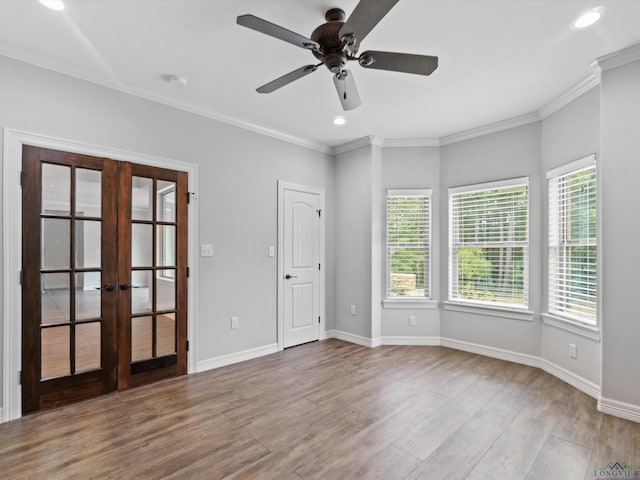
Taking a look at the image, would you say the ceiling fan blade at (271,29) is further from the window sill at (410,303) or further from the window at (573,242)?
the window sill at (410,303)

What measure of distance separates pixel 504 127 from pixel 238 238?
340cm

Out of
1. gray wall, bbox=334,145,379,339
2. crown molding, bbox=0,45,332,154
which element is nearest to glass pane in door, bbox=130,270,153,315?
crown molding, bbox=0,45,332,154

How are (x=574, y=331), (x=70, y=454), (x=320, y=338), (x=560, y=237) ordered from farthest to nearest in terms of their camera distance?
(x=320, y=338) < (x=560, y=237) < (x=574, y=331) < (x=70, y=454)

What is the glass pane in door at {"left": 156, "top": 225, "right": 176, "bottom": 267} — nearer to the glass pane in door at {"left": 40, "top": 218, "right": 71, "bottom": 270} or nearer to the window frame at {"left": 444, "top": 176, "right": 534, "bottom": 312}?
the glass pane in door at {"left": 40, "top": 218, "right": 71, "bottom": 270}

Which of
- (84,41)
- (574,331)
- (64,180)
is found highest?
(84,41)

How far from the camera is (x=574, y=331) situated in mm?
3195

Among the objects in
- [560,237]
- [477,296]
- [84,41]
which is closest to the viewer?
[84,41]

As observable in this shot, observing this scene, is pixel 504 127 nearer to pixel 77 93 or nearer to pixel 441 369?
A: pixel 441 369

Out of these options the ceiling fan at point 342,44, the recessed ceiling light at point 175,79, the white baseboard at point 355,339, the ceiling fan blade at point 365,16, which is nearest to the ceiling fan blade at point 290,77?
the ceiling fan at point 342,44

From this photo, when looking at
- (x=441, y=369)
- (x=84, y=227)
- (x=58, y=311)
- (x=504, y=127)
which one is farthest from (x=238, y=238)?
(x=504, y=127)

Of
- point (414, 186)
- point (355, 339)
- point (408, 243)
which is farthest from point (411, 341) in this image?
point (414, 186)

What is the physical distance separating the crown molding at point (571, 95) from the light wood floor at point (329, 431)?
2.74 m

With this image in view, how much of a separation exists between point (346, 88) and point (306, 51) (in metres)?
0.47

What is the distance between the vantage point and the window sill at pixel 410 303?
179 inches
